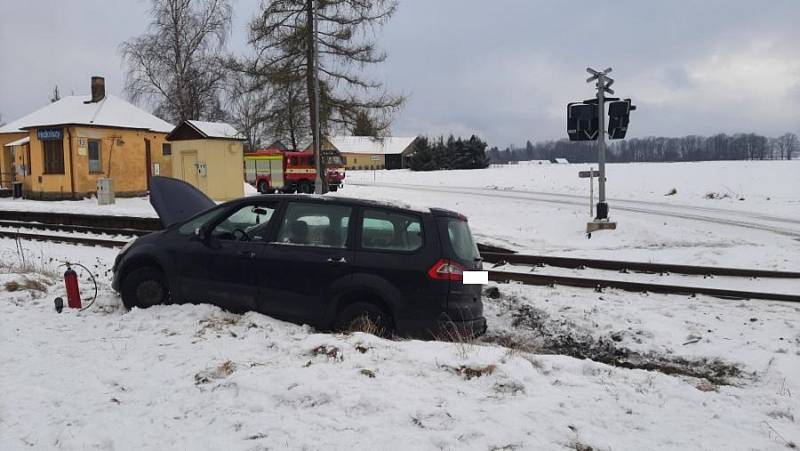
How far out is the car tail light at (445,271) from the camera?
545 cm

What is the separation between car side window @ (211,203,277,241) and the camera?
614cm

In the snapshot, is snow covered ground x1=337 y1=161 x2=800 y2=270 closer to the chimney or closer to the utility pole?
the utility pole

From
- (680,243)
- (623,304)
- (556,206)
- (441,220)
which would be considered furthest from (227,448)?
(556,206)

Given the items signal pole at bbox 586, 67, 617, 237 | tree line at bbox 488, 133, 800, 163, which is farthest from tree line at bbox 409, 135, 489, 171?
signal pole at bbox 586, 67, 617, 237

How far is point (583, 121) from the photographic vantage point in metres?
16.8

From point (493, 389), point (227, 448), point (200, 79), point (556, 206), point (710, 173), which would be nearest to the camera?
point (227, 448)

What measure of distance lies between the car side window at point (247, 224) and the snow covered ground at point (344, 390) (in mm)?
785

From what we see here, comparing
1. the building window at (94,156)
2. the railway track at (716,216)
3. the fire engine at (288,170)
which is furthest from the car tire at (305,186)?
the railway track at (716,216)

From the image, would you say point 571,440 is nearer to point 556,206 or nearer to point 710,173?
point 556,206

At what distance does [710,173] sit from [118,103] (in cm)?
3914

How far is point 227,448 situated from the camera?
11.0 feet

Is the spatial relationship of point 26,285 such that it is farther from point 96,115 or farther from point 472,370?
point 96,115

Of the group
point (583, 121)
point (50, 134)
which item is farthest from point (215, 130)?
point (583, 121)

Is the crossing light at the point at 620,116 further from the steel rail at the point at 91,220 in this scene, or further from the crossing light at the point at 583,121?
the steel rail at the point at 91,220
